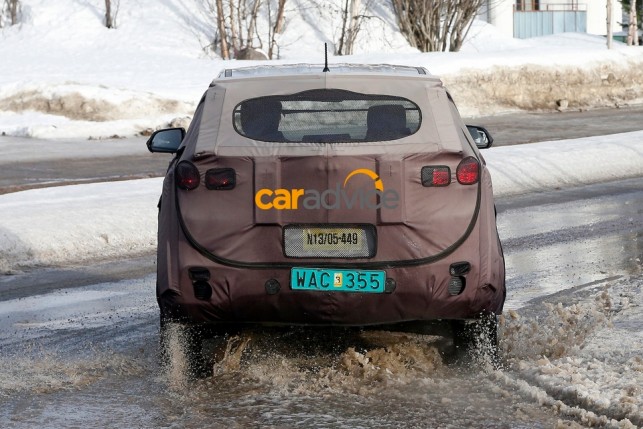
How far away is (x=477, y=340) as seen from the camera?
6.42m

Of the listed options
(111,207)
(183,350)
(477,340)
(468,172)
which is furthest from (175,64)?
(468,172)

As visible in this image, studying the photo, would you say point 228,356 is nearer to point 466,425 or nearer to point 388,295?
point 388,295

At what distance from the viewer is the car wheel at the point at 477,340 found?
6.38 metres

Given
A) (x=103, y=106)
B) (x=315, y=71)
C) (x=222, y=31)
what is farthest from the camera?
(x=222, y=31)

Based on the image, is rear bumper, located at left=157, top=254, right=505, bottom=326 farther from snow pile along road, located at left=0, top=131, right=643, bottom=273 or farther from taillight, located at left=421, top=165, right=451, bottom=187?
snow pile along road, located at left=0, top=131, right=643, bottom=273

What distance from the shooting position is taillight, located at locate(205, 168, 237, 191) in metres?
5.88

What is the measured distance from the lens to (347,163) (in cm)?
585

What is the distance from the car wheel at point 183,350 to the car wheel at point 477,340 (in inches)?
50.6

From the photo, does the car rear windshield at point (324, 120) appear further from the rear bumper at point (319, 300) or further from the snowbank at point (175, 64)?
the snowbank at point (175, 64)

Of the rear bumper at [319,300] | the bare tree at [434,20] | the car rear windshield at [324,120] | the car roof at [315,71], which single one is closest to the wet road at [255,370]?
the rear bumper at [319,300]

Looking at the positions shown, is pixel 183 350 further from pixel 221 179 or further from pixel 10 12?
pixel 10 12

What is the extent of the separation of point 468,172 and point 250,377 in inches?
59.6

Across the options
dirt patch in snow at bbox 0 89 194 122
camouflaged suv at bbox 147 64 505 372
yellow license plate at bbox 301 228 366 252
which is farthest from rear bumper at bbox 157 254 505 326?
dirt patch in snow at bbox 0 89 194 122

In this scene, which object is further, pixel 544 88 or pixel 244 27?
pixel 244 27
